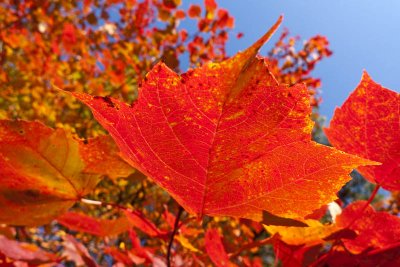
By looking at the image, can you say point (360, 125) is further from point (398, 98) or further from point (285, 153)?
point (285, 153)

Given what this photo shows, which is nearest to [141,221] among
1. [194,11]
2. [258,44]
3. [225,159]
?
[225,159]

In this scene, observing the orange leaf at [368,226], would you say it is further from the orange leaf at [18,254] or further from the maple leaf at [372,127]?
the orange leaf at [18,254]

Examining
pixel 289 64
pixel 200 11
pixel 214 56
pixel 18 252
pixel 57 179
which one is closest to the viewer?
pixel 57 179

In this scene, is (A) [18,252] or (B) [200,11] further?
(B) [200,11]

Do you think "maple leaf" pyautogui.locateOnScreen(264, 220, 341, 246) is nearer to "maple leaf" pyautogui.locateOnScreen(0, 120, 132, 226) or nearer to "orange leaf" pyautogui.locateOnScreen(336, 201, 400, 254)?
"orange leaf" pyautogui.locateOnScreen(336, 201, 400, 254)

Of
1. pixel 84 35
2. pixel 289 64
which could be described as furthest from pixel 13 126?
pixel 289 64

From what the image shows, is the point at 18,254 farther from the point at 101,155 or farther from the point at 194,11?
the point at 194,11
